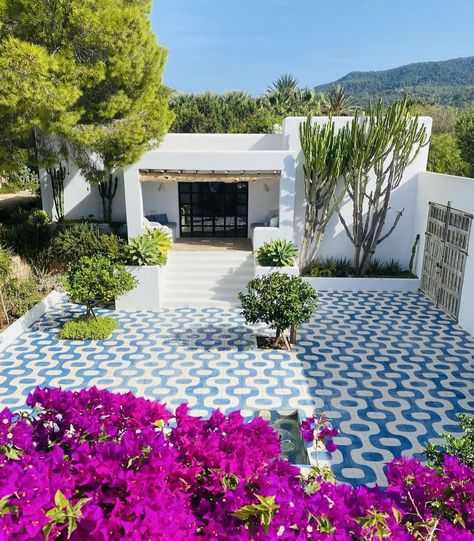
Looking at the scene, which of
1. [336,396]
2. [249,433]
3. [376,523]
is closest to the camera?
[376,523]

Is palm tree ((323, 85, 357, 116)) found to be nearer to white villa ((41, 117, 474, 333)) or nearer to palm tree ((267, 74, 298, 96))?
palm tree ((267, 74, 298, 96))

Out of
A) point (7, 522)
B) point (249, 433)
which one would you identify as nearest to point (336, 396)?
point (249, 433)

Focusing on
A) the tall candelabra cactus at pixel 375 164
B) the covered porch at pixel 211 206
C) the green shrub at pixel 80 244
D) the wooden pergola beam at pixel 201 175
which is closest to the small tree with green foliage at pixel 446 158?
the tall candelabra cactus at pixel 375 164

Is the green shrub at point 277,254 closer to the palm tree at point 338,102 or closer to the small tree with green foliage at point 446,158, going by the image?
the small tree with green foliage at point 446,158

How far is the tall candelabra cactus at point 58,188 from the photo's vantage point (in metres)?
16.6

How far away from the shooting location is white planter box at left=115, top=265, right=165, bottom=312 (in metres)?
12.3

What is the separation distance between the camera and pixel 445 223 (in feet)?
41.3

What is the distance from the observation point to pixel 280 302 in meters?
9.35

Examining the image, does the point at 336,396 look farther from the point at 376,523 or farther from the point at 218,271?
the point at 218,271

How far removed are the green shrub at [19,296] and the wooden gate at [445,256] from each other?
36.6 ft

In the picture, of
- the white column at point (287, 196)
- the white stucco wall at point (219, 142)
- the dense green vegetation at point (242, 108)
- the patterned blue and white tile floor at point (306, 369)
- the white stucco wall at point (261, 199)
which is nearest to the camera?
the patterned blue and white tile floor at point (306, 369)

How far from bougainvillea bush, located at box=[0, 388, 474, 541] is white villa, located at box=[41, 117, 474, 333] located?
935 cm

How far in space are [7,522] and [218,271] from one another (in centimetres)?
1187

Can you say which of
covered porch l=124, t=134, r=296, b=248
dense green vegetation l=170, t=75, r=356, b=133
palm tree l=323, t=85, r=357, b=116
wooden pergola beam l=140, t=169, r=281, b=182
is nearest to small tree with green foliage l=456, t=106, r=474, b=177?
covered porch l=124, t=134, r=296, b=248
